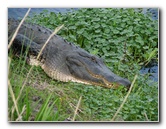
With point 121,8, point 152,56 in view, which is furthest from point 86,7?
point 152,56

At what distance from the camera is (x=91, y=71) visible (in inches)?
168

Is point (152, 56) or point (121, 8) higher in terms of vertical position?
point (121, 8)

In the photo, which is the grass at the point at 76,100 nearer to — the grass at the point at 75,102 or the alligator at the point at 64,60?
the grass at the point at 75,102

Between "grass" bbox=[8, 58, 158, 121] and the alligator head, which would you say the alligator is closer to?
the alligator head

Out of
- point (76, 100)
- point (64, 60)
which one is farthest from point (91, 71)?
point (76, 100)

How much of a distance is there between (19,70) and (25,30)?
642mm

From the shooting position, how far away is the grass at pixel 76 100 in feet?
12.1

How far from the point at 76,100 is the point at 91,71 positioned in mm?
479

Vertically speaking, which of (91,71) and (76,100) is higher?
(91,71)

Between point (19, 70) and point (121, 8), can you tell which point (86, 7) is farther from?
point (19, 70)

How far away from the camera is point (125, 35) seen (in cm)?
416

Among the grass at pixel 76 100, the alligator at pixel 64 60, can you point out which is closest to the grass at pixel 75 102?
the grass at pixel 76 100

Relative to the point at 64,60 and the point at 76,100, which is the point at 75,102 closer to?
the point at 76,100

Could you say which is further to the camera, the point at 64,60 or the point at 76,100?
the point at 64,60
